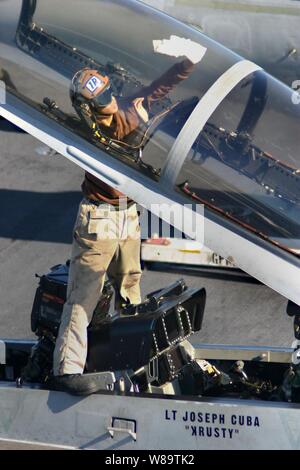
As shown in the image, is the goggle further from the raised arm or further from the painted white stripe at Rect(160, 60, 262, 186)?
the painted white stripe at Rect(160, 60, 262, 186)

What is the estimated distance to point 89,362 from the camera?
6.27 m

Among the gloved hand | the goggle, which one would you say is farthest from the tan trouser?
the gloved hand

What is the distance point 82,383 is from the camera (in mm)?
5961

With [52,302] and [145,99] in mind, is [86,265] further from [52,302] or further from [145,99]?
[145,99]

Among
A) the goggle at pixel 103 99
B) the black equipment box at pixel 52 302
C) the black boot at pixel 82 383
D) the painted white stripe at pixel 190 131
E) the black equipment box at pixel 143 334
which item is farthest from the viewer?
the black equipment box at pixel 52 302

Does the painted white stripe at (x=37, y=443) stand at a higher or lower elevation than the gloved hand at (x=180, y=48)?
lower

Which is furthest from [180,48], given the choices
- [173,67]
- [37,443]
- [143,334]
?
[37,443]

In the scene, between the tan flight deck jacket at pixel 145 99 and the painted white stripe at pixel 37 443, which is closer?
the tan flight deck jacket at pixel 145 99

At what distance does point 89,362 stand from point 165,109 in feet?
5.73

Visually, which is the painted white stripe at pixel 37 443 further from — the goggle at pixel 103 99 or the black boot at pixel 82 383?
the goggle at pixel 103 99

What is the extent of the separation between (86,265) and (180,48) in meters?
1.41

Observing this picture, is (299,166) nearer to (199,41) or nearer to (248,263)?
(248,263)

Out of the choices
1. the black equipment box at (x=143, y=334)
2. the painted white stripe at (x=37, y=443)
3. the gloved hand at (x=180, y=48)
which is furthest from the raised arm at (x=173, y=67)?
the painted white stripe at (x=37, y=443)

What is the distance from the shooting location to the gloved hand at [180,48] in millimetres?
5555
